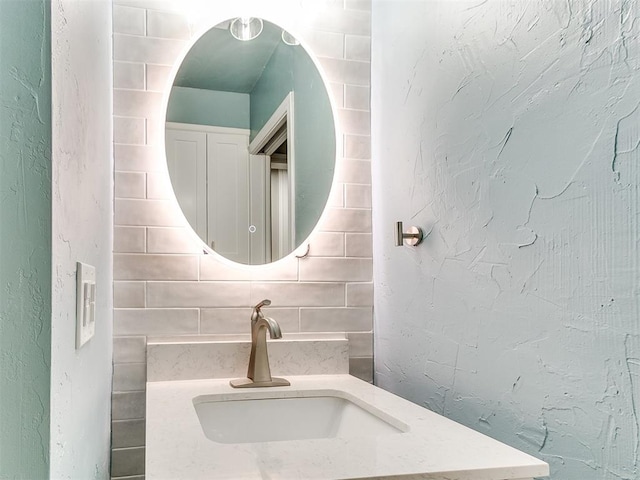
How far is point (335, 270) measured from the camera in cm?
172

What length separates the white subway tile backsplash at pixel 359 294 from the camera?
1728 millimetres

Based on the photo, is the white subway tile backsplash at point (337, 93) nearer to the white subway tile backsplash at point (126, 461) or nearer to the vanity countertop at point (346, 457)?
the vanity countertop at point (346, 457)

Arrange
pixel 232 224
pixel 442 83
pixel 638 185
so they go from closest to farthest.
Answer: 1. pixel 638 185
2. pixel 442 83
3. pixel 232 224

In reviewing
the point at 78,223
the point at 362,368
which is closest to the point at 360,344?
the point at 362,368

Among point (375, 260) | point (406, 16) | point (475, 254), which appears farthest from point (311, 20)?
point (475, 254)

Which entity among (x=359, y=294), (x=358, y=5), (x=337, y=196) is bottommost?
(x=359, y=294)

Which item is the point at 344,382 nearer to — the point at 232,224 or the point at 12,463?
the point at 232,224

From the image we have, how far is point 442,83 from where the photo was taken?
1.35 meters

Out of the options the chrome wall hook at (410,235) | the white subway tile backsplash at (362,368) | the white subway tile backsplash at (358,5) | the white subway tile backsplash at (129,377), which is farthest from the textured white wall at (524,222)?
the white subway tile backsplash at (129,377)

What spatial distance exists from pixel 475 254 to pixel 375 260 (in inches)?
21.8

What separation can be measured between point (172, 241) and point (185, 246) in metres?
0.04

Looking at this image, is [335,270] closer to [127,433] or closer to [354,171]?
[354,171]

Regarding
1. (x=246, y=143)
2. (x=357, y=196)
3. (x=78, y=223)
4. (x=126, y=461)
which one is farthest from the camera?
(x=357, y=196)

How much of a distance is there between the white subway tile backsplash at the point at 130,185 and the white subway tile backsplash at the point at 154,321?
295 mm
